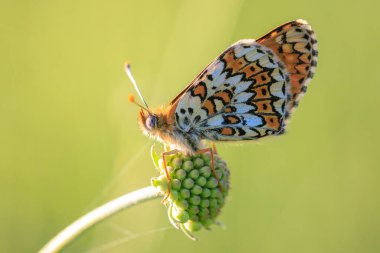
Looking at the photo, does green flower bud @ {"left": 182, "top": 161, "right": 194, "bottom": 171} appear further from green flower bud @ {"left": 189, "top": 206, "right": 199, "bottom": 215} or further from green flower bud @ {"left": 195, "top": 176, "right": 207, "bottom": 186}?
green flower bud @ {"left": 189, "top": 206, "right": 199, "bottom": 215}

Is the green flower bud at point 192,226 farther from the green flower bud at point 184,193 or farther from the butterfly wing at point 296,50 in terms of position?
the butterfly wing at point 296,50

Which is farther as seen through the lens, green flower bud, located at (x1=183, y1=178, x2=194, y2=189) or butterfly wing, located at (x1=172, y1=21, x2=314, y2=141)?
butterfly wing, located at (x1=172, y1=21, x2=314, y2=141)

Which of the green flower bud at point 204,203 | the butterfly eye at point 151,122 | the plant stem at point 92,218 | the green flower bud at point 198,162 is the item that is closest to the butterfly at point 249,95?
the butterfly eye at point 151,122

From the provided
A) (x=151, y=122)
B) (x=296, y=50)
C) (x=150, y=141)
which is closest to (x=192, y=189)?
(x=151, y=122)

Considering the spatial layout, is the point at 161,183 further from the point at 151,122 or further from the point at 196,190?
the point at 151,122

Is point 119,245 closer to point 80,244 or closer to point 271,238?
point 80,244

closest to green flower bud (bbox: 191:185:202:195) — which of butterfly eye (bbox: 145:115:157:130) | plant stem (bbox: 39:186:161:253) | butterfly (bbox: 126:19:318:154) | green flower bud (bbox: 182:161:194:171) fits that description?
green flower bud (bbox: 182:161:194:171)

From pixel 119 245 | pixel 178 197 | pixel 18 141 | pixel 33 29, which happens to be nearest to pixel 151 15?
pixel 33 29
